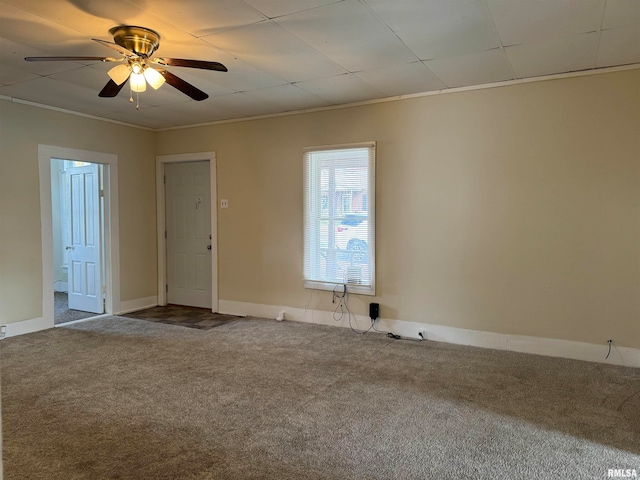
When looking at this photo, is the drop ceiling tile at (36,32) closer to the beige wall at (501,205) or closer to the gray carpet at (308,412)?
the beige wall at (501,205)

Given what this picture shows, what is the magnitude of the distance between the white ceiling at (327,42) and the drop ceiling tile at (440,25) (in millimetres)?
12

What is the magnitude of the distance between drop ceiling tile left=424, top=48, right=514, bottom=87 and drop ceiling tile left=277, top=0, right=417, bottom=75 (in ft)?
1.13

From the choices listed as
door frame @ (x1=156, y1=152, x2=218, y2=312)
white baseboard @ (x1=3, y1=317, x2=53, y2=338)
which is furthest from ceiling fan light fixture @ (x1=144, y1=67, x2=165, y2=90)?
white baseboard @ (x1=3, y1=317, x2=53, y2=338)

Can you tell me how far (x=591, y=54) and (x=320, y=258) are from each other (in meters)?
3.18

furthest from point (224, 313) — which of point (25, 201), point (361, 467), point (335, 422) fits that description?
point (361, 467)

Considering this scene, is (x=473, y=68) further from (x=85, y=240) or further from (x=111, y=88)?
(x=85, y=240)

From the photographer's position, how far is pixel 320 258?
5.11 meters

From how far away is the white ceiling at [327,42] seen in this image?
2.63 m

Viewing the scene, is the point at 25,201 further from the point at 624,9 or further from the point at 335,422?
the point at 624,9

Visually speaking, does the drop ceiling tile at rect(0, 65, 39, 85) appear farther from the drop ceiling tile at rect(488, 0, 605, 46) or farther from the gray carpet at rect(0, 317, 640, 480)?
the drop ceiling tile at rect(488, 0, 605, 46)

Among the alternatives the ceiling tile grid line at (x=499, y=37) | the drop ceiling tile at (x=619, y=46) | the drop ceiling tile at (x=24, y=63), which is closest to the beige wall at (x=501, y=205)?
the drop ceiling tile at (x=619, y=46)

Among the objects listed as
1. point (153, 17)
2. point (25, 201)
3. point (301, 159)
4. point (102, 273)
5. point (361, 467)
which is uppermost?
point (153, 17)

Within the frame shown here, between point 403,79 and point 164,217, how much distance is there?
3975mm

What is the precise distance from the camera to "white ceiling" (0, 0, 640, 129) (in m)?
2.63
